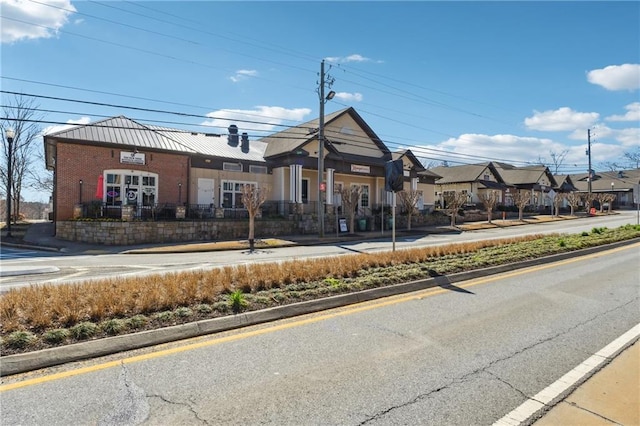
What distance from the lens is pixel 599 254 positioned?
14266mm

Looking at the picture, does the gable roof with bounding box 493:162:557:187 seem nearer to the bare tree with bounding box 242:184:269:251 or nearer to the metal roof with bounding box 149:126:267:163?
the metal roof with bounding box 149:126:267:163

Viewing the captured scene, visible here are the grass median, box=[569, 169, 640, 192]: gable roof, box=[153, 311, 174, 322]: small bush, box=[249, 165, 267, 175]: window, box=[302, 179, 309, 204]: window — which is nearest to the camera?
the grass median

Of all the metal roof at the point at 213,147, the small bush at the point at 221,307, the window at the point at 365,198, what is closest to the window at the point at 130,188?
the metal roof at the point at 213,147

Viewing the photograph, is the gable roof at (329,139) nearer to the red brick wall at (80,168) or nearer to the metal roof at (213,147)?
the metal roof at (213,147)

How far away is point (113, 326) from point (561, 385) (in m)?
5.22

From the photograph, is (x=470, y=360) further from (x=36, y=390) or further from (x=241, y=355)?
(x=36, y=390)

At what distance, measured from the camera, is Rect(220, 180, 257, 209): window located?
28.5 metres

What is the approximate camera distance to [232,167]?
2895 centimetres

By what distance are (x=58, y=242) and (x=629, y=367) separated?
23.8 meters

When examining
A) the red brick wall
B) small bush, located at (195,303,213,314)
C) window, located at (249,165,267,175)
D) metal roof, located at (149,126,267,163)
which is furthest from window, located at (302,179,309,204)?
small bush, located at (195,303,213,314)

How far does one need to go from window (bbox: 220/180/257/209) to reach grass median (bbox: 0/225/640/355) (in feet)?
65.1

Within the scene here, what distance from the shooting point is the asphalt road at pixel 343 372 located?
339cm

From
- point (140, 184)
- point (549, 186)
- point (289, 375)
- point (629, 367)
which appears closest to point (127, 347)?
point (289, 375)

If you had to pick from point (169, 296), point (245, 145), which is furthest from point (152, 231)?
point (169, 296)
